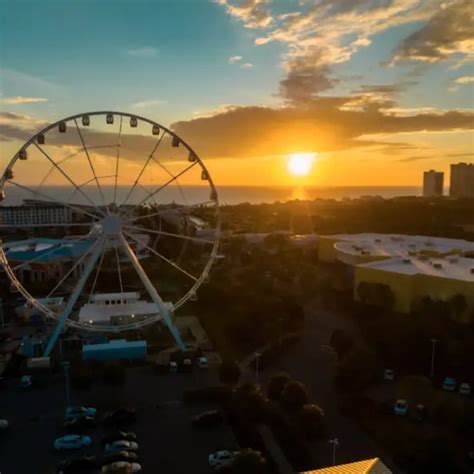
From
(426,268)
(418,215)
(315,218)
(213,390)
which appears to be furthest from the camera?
(315,218)

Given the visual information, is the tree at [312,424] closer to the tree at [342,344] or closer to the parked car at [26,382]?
the tree at [342,344]

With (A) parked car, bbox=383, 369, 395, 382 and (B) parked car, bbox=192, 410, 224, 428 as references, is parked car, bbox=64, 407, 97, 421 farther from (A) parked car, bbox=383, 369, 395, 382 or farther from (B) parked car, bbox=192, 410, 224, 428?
(A) parked car, bbox=383, 369, 395, 382

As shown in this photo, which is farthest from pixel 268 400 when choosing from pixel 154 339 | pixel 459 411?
pixel 154 339

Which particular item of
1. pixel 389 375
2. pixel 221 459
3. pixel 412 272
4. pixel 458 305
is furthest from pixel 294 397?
pixel 412 272

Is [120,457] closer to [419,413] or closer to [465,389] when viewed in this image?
[419,413]

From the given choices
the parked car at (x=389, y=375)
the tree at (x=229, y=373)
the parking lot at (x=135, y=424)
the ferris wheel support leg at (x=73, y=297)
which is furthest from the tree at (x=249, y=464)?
the ferris wheel support leg at (x=73, y=297)

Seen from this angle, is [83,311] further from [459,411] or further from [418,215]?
[418,215]
